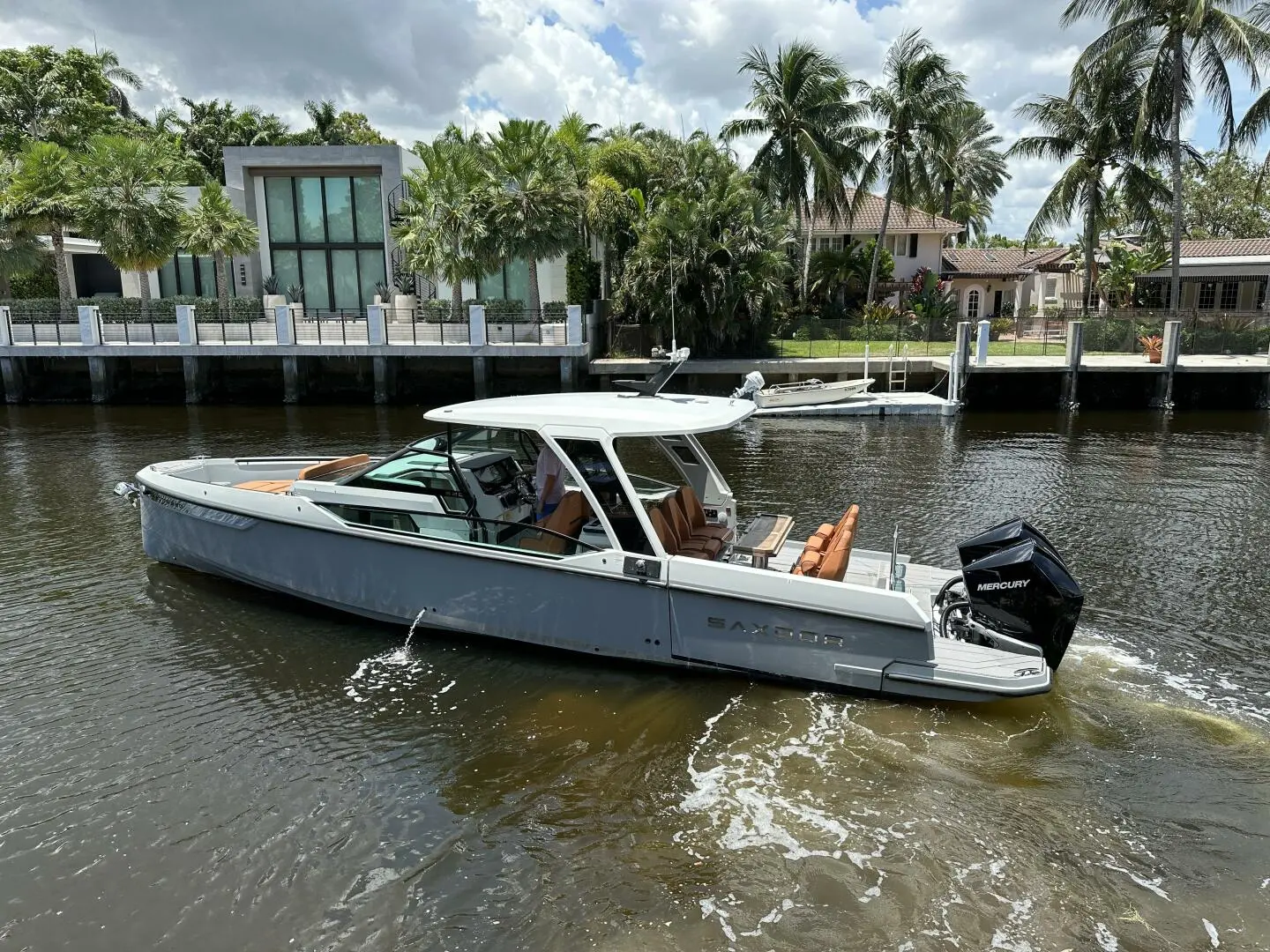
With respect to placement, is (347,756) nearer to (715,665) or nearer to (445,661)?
(445,661)

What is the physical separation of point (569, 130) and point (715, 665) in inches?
1075

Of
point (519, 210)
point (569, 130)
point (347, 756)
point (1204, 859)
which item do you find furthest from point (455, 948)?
point (569, 130)

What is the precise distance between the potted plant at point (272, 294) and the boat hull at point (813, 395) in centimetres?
1840

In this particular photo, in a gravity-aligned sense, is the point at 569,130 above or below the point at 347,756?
above

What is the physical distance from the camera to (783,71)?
117ft

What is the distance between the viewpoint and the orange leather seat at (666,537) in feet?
24.3

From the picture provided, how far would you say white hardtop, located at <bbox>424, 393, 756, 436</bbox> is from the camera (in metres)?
7.29

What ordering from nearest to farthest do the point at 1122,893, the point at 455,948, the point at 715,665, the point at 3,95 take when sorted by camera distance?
the point at 455,948 < the point at 1122,893 < the point at 715,665 < the point at 3,95

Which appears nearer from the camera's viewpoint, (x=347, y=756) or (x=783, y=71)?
(x=347, y=756)

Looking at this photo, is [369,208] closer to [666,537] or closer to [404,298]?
[404,298]

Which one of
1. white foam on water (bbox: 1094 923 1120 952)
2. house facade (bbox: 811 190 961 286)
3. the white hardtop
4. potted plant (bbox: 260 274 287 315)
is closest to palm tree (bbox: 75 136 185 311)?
potted plant (bbox: 260 274 287 315)

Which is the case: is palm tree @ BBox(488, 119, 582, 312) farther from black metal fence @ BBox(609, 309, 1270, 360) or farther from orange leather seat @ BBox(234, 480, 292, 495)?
orange leather seat @ BBox(234, 480, 292, 495)

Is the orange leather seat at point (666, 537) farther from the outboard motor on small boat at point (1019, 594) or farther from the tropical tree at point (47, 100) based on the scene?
the tropical tree at point (47, 100)

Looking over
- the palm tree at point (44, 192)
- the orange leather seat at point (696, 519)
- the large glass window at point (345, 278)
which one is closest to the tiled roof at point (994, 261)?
the large glass window at point (345, 278)
